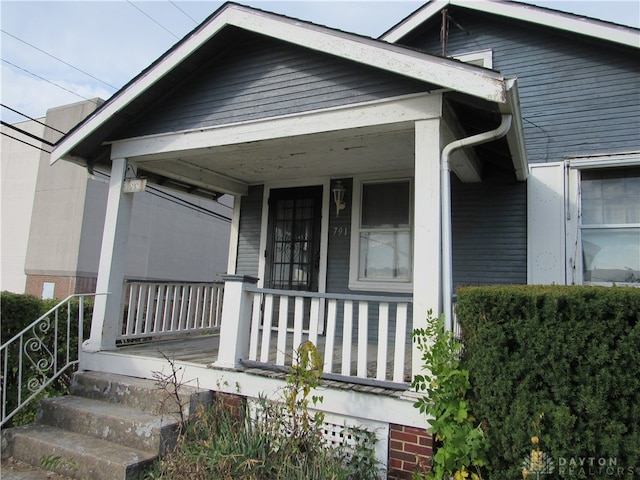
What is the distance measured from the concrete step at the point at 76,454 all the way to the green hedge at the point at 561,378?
2.43 m

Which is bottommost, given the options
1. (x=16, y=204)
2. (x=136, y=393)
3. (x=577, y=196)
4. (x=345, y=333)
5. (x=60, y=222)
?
(x=136, y=393)

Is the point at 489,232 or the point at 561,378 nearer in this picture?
the point at 561,378

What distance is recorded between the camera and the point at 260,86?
13.9 ft

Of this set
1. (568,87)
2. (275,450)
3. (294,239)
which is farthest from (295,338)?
(568,87)

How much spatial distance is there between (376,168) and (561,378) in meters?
3.58

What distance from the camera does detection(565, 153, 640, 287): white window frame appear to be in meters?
4.54

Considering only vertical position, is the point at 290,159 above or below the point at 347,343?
above

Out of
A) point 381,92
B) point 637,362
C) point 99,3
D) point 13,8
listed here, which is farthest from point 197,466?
point 13,8

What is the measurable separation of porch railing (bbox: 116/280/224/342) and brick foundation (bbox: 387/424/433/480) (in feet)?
11.8

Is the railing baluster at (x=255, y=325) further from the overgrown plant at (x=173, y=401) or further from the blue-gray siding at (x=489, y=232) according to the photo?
the blue-gray siding at (x=489, y=232)

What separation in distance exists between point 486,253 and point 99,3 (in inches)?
278

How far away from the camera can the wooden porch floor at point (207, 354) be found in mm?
3522

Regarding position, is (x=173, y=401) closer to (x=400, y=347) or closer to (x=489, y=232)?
(x=400, y=347)

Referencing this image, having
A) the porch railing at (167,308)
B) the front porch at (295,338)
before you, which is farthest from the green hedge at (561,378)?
the porch railing at (167,308)
